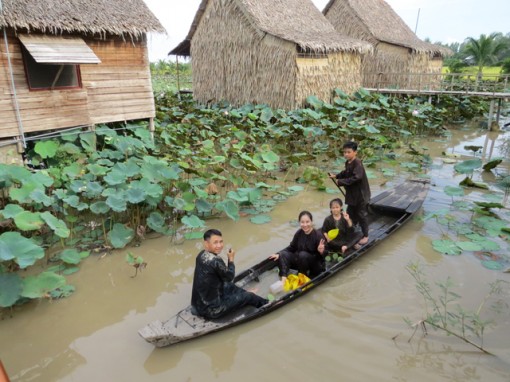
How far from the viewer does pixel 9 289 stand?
13.1 feet

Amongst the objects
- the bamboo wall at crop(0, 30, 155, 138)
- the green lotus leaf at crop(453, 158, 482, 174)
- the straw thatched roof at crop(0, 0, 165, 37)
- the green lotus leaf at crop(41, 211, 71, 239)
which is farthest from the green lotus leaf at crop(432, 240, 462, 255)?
the straw thatched roof at crop(0, 0, 165, 37)

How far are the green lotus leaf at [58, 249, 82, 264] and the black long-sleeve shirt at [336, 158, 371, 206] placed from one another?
3.77 metres

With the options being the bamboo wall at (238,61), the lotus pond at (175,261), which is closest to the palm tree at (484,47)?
the bamboo wall at (238,61)

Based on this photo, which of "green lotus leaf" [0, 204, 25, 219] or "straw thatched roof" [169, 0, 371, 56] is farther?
"straw thatched roof" [169, 0, 371, 56]

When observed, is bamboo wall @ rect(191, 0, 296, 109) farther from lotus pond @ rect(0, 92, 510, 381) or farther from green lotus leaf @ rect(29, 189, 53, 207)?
green lotus leaf @ rect(29, 189, 53, 207)

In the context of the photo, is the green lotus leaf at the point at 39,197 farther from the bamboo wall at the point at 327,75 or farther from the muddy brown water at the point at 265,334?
the bamboo wall at the point at 327,75

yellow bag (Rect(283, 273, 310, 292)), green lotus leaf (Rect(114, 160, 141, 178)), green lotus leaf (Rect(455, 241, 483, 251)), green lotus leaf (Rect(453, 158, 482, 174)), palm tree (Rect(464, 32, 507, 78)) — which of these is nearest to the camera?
yellow bag (Rect(283, 273, 310, 292))

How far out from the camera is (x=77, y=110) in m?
8.59

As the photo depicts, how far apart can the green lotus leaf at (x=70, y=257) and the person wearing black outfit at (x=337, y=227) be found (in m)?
3.35

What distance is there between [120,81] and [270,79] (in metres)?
5.79

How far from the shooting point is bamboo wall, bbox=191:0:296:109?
13016 mm

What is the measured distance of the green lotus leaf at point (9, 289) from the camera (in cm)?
394

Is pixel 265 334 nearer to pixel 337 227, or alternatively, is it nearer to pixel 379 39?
pixel 337 227

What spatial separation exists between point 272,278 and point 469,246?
3.12 m
